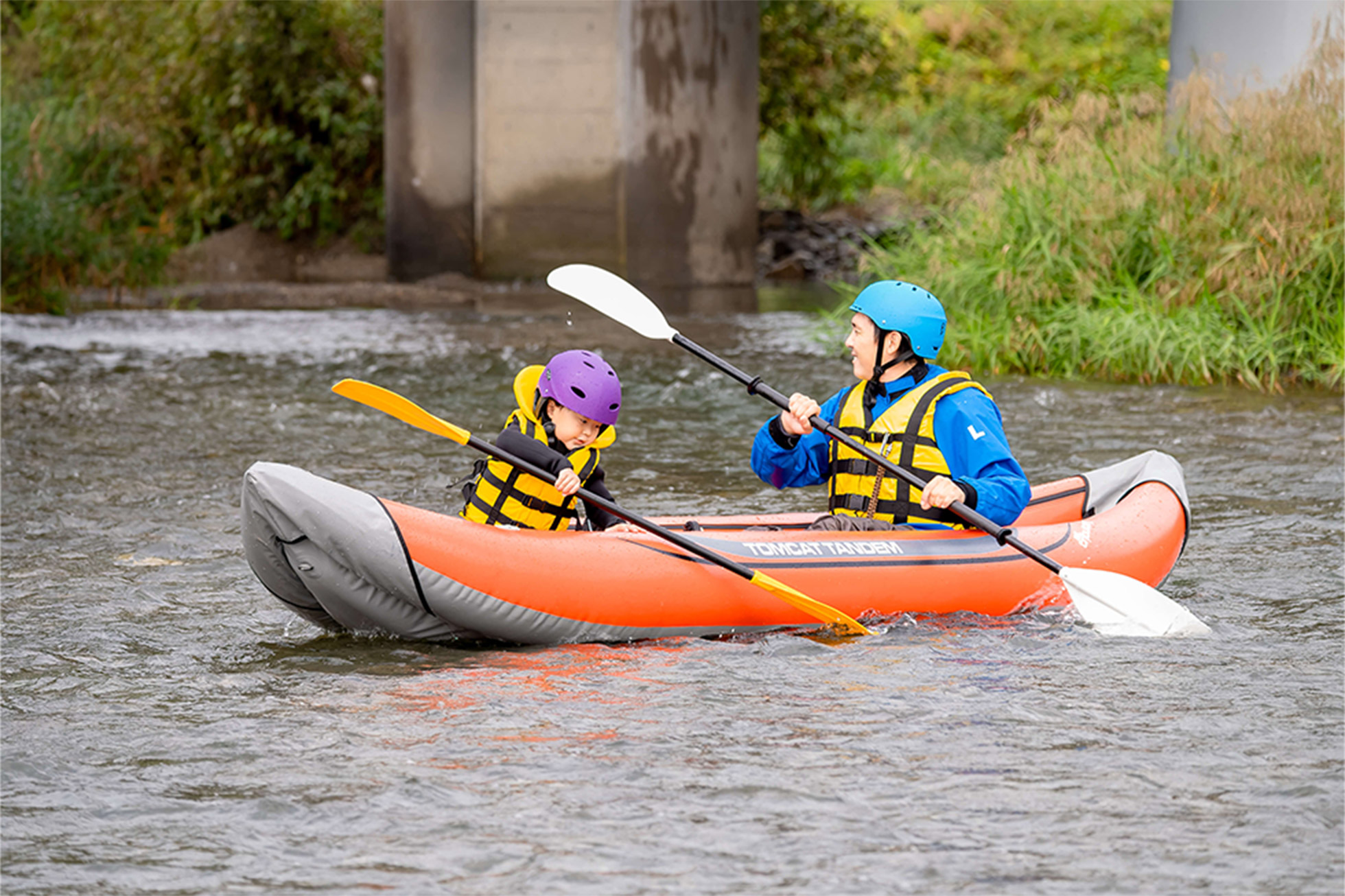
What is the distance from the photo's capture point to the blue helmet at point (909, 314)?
430 cm

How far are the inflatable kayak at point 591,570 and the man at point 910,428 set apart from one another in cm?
13

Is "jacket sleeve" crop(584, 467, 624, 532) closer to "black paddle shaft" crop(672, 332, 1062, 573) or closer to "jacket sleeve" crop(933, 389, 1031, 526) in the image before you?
"black paddle shaft" crop(672, 332, 1062, 573)

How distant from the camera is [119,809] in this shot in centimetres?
300

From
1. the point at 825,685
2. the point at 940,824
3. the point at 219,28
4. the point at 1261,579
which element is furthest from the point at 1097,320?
the point at 219,28

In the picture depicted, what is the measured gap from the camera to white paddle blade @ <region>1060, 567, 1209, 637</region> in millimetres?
4168

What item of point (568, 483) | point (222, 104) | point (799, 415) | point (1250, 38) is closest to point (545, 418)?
point (568, 483)

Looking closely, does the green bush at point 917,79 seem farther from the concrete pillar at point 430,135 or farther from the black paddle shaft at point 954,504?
the black paddle shaft at point 954,504

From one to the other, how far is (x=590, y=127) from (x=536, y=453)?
9.62m

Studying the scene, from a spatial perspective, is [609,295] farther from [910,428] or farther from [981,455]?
[981,455]

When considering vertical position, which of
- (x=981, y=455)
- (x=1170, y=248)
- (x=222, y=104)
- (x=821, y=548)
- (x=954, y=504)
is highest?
(x=222, y=104)

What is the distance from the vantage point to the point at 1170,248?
846cm

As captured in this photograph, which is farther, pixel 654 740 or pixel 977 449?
pixel 977 449

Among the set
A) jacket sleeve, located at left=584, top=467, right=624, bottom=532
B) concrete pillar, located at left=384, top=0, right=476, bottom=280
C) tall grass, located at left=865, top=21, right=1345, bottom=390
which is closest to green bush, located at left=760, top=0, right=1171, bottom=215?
tall grass, located at left=865, top=21, right=1345, bottom=390

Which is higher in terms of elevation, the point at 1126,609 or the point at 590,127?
the point at 590,127
